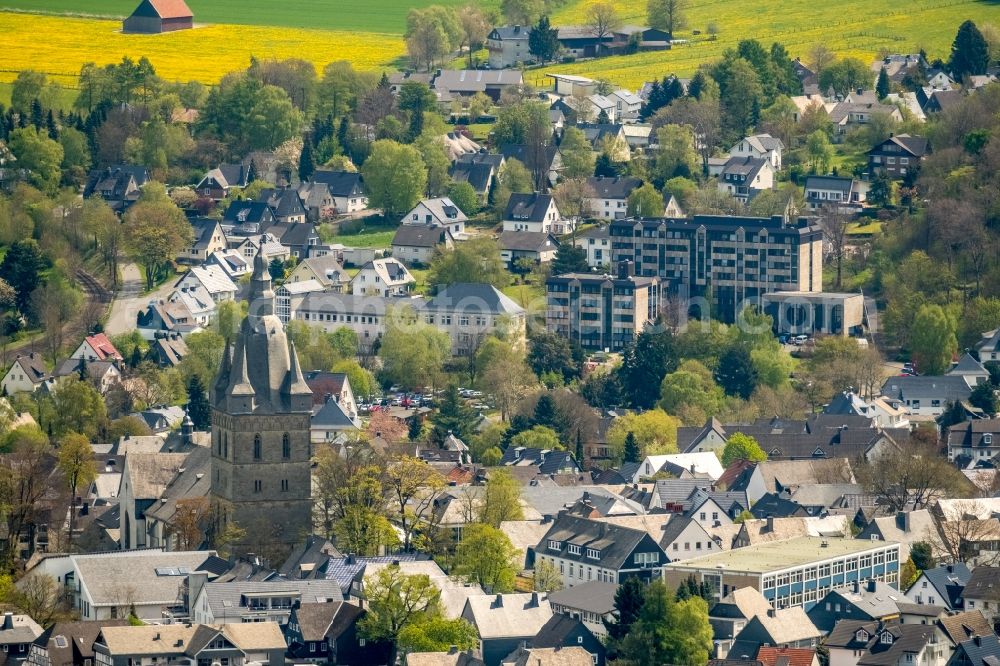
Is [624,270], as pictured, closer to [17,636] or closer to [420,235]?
[420,235]

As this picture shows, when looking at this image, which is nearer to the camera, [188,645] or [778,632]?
[188,645]

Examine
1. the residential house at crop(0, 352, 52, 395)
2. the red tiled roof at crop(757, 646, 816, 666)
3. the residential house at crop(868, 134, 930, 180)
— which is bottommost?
the residential house at crop(0, 352, 52, 395)

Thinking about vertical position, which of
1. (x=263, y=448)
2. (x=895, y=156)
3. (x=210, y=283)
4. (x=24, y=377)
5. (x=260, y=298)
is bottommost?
(x=24, y=377)

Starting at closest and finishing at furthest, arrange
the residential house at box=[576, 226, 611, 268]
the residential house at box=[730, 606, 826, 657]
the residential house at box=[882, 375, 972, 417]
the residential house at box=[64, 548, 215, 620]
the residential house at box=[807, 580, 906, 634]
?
the residential house at box=[730, 606, 826, 657] → the residential house at box=[807, 580, 906, 634] → the residential house at box=[64, 548, 215, 620] → the residential house at box=[882, 375, 972, 417] → the residential house at box=[576, 226, 611, 268]

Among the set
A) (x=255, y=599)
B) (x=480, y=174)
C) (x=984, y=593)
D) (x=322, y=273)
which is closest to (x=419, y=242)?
(x=322, y=273)

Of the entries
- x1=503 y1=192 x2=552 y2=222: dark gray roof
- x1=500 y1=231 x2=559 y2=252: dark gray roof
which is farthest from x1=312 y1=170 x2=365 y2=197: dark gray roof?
x1=500 y1=231 x2=559 y2=252: dark gray roof

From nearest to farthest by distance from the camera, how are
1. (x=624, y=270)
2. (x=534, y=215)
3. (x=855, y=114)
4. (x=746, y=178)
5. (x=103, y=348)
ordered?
(x=103, y=348), (x=624, y=270), (x=534, y=215), (x=746, y=178), (x=855, y=114)

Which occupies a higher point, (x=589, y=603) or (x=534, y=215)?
(x=589, y=603)

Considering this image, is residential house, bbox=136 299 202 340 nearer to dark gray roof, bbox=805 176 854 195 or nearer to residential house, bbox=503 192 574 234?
residential house, bbox=503 192 574 234
